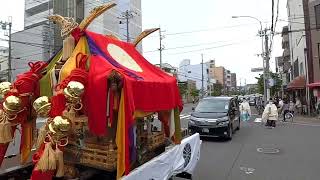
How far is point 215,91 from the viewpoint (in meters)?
108

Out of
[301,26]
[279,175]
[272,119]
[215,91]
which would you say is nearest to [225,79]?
[215,91]

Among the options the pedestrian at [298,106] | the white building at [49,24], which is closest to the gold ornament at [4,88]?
the pedestrian at [298,106]

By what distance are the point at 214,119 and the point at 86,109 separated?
35.1 feet

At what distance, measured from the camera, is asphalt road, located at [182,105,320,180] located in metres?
8.95

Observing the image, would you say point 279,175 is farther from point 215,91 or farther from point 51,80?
point 215,91

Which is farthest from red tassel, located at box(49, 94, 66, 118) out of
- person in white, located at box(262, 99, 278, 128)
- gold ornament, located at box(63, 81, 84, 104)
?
person in white, located at box(262, 99, 278, 128)

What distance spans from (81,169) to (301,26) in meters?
41.4

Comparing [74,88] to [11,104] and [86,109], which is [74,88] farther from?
[11,104]

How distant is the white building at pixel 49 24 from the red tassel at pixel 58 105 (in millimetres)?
45182

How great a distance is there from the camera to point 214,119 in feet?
48.7

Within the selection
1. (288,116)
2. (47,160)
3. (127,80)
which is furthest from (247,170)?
(288,116)

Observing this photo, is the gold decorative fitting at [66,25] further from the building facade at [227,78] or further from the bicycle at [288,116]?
the building facade at [227,78]

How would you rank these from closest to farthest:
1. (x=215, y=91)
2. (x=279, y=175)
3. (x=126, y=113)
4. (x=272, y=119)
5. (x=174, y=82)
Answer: (x=126, y=113), (x=174, y=82), (x=279, y=175), (x=272, y=119), (x=215, y=91)

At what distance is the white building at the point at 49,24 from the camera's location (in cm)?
5325
